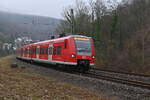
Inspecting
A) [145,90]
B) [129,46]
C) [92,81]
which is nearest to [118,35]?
[129,46]

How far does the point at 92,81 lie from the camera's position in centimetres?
1259

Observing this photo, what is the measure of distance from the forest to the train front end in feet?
22.5

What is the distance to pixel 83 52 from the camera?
16844 mm

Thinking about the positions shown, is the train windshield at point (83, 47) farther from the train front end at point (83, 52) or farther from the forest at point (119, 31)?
the forest at point (119, 31)

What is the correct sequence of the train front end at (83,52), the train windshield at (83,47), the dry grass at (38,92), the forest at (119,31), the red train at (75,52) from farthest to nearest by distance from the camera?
the forest at (119,31) → the train windshield at (83,47) → the train front end at (83,52) → the red train at (75,52) → the dry grass at (38,92)

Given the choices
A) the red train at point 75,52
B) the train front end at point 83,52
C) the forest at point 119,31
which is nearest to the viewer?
the red train at point 75,52

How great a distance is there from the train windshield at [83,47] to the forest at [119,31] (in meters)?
7.03

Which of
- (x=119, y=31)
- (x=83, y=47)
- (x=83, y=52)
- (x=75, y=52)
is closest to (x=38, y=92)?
(x=75, y=52)

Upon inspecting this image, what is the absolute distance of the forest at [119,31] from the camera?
24.3 m

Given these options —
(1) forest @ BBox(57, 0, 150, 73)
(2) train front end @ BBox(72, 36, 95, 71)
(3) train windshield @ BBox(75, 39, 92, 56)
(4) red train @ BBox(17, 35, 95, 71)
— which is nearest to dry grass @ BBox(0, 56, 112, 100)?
(4) red train @ BBox(17, 35, 95, 71)

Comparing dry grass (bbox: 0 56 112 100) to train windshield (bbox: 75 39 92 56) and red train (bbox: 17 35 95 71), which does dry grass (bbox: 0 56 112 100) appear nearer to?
red train (bbox: 17 35 95 71)

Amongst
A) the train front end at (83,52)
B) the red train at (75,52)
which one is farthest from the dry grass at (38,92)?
the train front end at (83,52)

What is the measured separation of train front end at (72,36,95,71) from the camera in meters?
16.6

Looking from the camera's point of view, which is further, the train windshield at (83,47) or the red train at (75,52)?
the train windshield at (83,47)
